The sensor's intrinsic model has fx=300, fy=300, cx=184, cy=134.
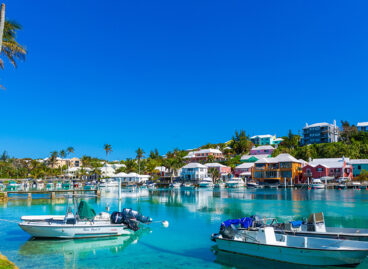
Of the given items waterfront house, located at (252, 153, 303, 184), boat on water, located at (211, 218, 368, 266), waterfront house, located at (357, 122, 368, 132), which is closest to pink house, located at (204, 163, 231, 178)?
waterfront house, located at (252, 153, 303, 184)

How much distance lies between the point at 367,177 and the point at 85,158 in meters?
109

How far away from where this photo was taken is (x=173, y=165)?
111875 millimetres

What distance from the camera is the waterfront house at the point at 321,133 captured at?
134m

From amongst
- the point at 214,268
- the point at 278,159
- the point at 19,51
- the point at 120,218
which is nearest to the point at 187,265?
the point at 214,268

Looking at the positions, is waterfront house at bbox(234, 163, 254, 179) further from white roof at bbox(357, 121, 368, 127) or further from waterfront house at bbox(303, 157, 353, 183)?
white roof at bbox(357, 121, 368, 127)

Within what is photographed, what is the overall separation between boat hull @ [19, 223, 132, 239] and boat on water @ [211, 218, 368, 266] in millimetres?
8542

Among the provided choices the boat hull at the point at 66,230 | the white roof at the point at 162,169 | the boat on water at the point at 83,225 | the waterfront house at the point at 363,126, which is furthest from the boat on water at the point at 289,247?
the waterfront house at the point at 363,126

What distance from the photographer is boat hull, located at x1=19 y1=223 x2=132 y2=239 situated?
21156 millimetres

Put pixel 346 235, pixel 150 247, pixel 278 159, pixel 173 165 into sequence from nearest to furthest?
pixel 346 235, pixel 150 247, pixel 278 159, pixel 173 165

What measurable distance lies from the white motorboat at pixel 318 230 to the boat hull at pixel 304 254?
215cm

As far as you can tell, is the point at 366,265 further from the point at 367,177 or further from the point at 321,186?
the point at 367,177

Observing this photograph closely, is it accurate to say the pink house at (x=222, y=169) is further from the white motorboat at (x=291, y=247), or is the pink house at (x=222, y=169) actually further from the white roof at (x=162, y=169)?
the white motorboat at (x=291, y=247)

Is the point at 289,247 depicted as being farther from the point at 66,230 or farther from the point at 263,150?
the point at 263,150

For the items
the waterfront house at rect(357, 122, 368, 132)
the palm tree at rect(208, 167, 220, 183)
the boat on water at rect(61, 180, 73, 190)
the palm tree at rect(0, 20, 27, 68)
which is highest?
the waterfront house at rect(357, 122, 368, 132)
